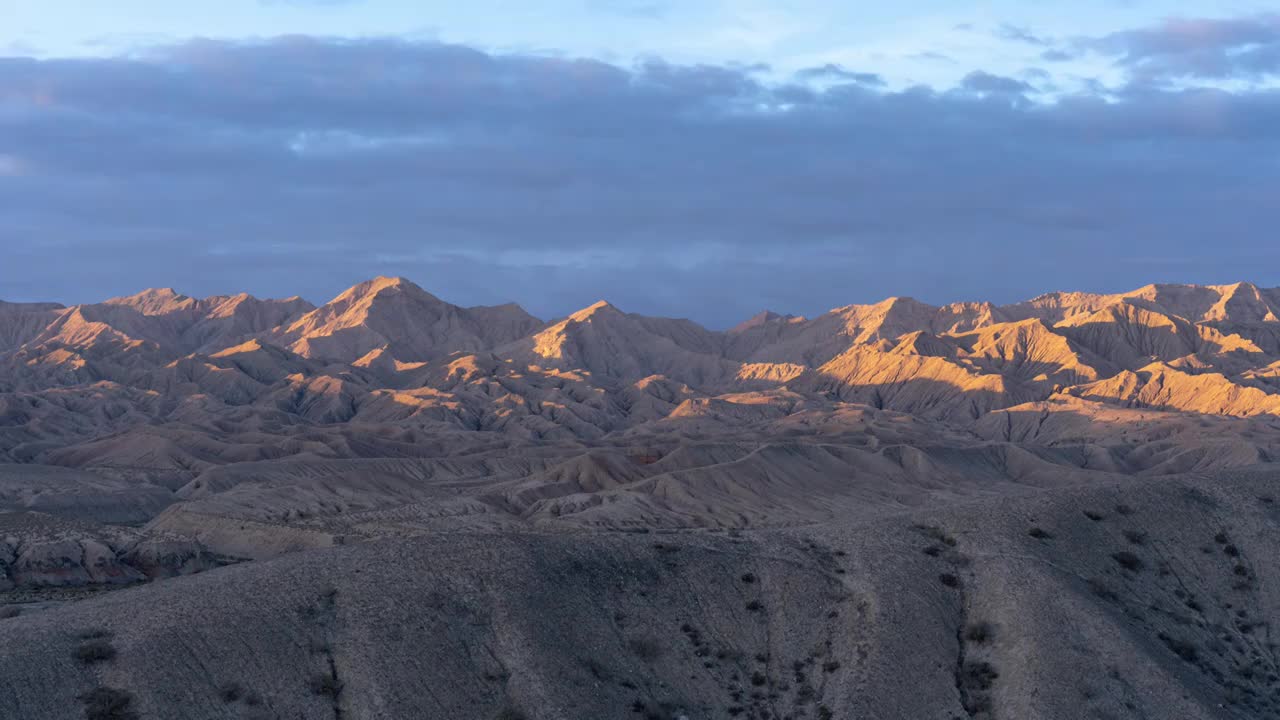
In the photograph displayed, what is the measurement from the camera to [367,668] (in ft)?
155

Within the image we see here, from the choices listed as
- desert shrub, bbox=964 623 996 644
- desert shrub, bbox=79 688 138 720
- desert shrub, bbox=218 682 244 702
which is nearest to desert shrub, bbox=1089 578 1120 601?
desert shrub, bbox=964 623 996 644

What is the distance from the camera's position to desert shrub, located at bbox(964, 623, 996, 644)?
5241cm

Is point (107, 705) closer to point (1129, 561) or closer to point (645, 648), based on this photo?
point (645, 648)

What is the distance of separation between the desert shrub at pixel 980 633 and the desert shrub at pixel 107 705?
27.7 metres

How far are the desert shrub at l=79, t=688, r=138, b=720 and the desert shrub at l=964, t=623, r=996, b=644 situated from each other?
1090 inches

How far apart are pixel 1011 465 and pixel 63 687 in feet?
491

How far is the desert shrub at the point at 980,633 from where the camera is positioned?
52.4 m

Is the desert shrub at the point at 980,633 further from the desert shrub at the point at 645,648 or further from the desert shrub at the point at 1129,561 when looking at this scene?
the desert shrub at the point at 645,648

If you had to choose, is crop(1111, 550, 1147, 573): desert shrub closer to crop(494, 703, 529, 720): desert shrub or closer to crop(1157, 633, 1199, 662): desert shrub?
crop(1157, 633, 1199, 662): desert shrub

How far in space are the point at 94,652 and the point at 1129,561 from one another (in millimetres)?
38990

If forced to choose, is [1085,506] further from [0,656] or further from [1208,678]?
[0,656]

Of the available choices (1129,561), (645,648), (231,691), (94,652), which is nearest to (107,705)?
(94,652)

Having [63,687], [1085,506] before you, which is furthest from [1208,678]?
[63,687]

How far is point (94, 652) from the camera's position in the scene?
45.0 m
